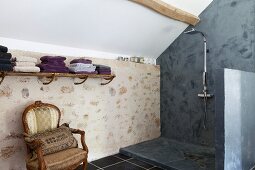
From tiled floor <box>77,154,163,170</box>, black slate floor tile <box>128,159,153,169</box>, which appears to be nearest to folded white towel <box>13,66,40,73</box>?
tiled floor <box>77,154,163,170</box>

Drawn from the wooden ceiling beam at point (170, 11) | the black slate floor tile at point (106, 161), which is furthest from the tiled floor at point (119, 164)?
the wooden ceiling beam at point (170, 11)

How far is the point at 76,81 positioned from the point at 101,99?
0.46 meters

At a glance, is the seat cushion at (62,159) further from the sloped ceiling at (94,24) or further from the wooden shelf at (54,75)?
the sloped ceiling at (94,24)

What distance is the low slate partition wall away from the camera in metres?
1.88

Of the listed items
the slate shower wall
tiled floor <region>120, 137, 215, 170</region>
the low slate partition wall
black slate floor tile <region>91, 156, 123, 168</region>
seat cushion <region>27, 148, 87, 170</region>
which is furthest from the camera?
the slate shower wall

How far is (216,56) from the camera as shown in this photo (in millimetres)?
3291

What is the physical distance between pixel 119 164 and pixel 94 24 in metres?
1.75

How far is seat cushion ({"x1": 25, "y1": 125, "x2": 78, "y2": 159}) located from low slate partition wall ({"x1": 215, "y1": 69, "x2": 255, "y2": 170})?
141 centimetres

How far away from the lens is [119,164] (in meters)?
2.88

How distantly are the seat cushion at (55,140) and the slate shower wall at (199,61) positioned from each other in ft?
6.11

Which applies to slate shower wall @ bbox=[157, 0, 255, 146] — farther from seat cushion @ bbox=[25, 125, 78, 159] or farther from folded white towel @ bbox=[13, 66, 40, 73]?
folded white towel @ bbox=[13, 66, 40, 73]

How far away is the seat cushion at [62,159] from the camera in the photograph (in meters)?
1.99

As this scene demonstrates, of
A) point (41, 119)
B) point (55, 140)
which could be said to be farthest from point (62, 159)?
point (41, 119)

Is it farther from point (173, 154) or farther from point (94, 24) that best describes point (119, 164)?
point (94, 24)
